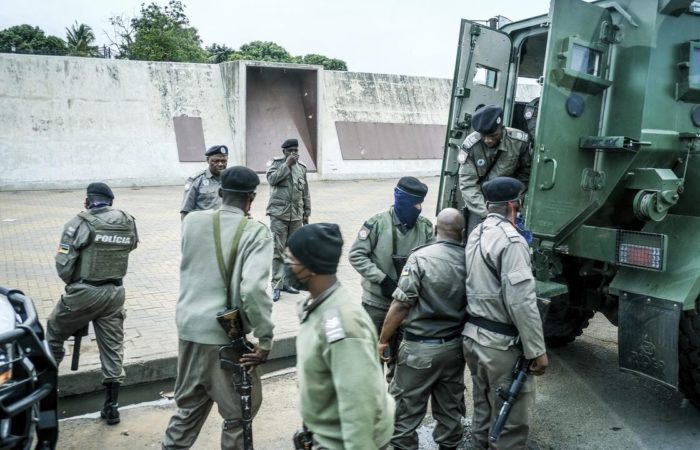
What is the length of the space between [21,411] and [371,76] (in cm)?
1805

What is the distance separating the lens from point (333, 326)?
78.7 inches

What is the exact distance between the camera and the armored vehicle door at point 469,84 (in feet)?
16.2

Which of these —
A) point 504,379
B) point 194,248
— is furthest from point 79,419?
point 504,379

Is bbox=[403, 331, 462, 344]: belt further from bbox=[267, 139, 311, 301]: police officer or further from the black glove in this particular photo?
bbox=[267, 139, 311, 301]: police officer

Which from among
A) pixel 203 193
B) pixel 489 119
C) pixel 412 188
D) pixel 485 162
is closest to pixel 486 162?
pixel 485 162

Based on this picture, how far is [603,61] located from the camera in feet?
13.6

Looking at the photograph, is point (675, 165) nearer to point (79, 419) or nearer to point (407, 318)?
point (407, 318)

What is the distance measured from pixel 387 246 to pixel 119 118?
1364 centimetres

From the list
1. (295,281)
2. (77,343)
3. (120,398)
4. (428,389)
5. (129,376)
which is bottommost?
(120,398)

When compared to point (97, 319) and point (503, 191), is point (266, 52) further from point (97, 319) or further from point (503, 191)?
point (503, 191)

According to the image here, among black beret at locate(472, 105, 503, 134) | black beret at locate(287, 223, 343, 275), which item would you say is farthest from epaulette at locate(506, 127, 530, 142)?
black beret at locate(287, 223, 343, 275)

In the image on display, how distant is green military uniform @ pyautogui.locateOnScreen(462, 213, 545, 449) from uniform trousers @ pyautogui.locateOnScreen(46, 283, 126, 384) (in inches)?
91.6

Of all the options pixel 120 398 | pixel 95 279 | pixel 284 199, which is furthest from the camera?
pixel 284 199

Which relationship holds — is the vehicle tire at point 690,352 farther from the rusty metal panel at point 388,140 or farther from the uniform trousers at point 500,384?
the rusty metal panel at point 388,140
